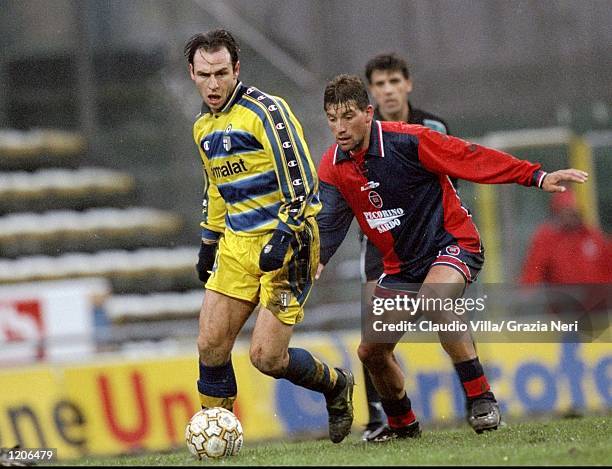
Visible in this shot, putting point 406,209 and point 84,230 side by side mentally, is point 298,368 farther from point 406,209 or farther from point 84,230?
point 84,230

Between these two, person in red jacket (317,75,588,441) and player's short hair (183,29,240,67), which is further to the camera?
person in red jacket (317,75,588,441)

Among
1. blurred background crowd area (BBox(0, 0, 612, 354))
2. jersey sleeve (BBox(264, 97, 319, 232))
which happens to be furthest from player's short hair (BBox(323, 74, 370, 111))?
blurred background crowd area (BBox(0, 0, 612, 354))

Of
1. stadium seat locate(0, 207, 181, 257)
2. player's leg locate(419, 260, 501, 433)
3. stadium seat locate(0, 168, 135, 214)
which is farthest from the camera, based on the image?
stadium seat locate(0, 168, 135, 214)

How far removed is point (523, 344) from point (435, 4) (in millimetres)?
4421

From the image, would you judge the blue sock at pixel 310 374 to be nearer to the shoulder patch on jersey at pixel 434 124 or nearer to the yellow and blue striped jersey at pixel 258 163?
the yellow and blue striped jersey at pixel 258 163

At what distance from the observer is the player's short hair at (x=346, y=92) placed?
6301mm

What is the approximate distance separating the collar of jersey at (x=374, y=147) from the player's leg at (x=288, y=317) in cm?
49

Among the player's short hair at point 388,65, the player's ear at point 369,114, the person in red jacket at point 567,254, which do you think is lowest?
the person in red jacket at point 567,254

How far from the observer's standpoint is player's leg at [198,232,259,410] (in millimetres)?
6227

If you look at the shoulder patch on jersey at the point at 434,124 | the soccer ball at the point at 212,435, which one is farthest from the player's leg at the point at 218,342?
the shoulder patch on jersey at the point at 434,124

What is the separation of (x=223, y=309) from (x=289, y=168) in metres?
0.78

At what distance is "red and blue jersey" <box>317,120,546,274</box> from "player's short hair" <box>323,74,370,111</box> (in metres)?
0.25

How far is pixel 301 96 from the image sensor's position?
42.5 feet

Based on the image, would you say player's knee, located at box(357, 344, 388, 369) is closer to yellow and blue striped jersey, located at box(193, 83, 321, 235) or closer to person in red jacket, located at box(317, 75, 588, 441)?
person in red jacket, located at box(317, 75, 588, 441)
